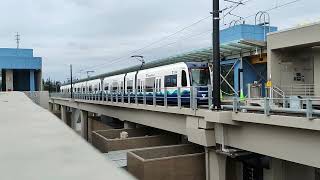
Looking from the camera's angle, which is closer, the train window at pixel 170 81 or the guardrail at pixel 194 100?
the guardrail at pixel 194 100

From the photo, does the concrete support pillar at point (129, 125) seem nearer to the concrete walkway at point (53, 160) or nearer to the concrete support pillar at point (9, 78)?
the concrete walkway at point (53, 160)

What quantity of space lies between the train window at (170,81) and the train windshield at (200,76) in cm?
138

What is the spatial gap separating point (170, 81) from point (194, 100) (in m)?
7.48

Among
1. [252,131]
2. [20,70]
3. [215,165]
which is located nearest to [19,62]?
[20,70]

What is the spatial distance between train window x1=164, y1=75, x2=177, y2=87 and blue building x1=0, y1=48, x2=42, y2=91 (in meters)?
47.5

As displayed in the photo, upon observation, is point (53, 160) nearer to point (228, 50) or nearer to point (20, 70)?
point (228, 50)

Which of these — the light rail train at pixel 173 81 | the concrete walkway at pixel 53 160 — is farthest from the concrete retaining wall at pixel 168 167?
the concrete walkway at pixel 53 160

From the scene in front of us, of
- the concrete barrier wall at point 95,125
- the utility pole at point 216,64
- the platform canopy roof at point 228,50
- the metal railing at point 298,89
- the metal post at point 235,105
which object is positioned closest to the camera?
the metal post at point 235,105

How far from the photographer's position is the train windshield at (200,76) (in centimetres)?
2506

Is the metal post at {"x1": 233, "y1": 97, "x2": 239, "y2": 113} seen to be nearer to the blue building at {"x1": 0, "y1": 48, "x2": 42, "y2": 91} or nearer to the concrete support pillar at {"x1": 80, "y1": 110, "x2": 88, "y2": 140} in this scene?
the concrete support pillar at {"x1": 80, "y1": 110, "x2": 88, "y2": 140}

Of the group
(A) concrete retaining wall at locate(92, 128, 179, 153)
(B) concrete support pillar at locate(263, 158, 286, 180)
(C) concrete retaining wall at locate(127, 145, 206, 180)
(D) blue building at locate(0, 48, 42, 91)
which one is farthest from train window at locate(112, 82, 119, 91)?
(D) blue building at locate(0, 48, 42, 91)

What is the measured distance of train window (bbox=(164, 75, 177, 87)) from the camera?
25970mm

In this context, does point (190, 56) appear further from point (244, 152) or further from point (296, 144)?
point (296, 144)

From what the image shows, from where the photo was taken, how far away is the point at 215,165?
59.1 ft
